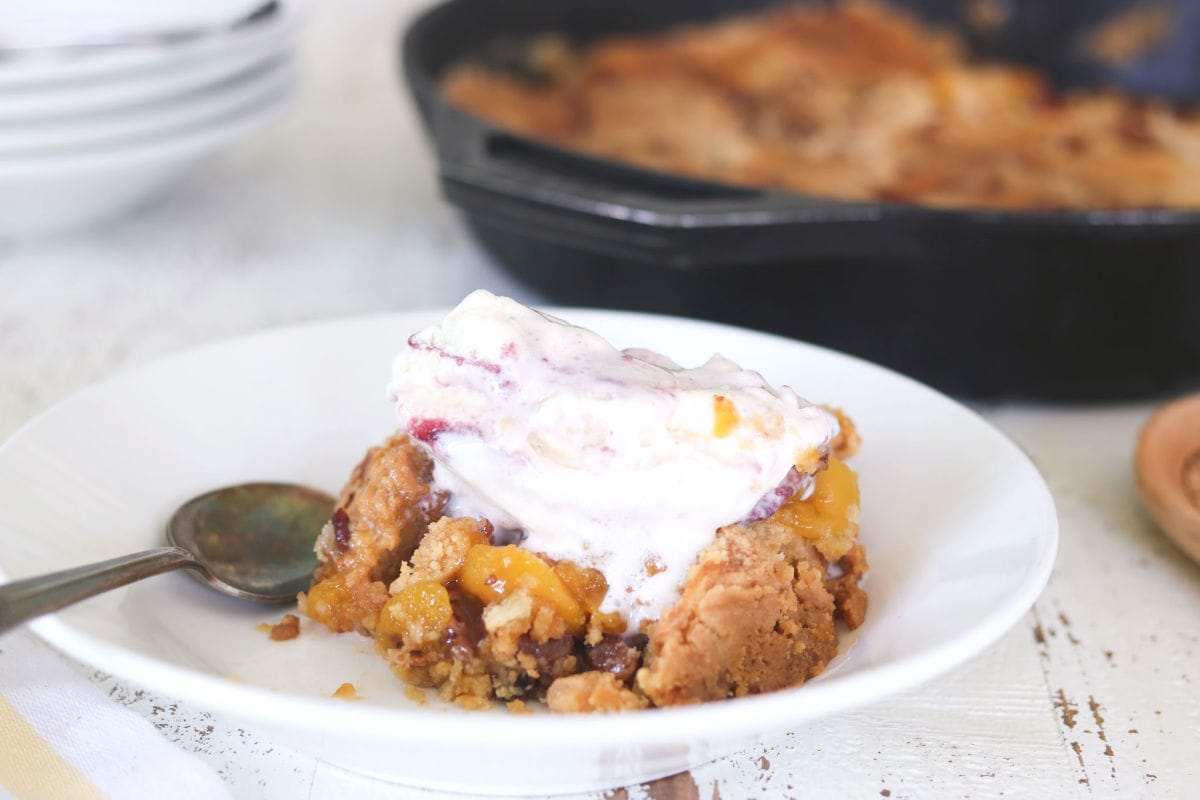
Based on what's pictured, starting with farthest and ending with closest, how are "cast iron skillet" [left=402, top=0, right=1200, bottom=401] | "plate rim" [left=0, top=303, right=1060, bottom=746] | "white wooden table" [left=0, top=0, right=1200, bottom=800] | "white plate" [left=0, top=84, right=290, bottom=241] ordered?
"white plate" [left=0, top=84, right=290, bottom=241]
"cast iron skillet" [left=402, top=0, right=1200, bottom=401]
"white wooden table" [left=0, top=0, right=1200, bottom=800]
"plate rim" [left=0, top=303, right=1060, bottom=746]

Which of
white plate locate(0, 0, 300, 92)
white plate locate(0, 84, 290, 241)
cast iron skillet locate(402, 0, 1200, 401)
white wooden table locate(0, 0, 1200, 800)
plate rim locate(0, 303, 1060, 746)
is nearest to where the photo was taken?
plate rim locate(0, 303, 1060, 746)

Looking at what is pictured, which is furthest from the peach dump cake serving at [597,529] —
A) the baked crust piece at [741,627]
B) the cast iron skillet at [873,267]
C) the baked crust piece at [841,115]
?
the baked crust piece at [841,115]

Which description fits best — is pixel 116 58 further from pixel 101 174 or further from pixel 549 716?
pixel 549 716

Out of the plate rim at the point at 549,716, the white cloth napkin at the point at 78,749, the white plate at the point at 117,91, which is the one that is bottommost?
the white cloth napkin at the point at 78,749

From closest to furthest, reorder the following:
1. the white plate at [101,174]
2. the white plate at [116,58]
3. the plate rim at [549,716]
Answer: the plate rim at [549,716] → the white plate at [116,58] → the white plate at [101,174]

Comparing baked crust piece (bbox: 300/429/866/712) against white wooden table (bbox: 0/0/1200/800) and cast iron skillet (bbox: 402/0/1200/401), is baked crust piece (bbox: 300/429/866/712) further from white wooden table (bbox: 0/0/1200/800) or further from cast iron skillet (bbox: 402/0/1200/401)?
cast iron skillet (bbox: 402/0/1200/401)

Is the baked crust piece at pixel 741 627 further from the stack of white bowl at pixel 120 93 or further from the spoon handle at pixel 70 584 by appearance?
the stack of white bowl at pixel 120 93

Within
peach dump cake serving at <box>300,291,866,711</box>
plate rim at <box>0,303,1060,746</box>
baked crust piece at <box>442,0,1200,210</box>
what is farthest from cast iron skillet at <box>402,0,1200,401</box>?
plate rim at <box>0,303,1060,746</box>
